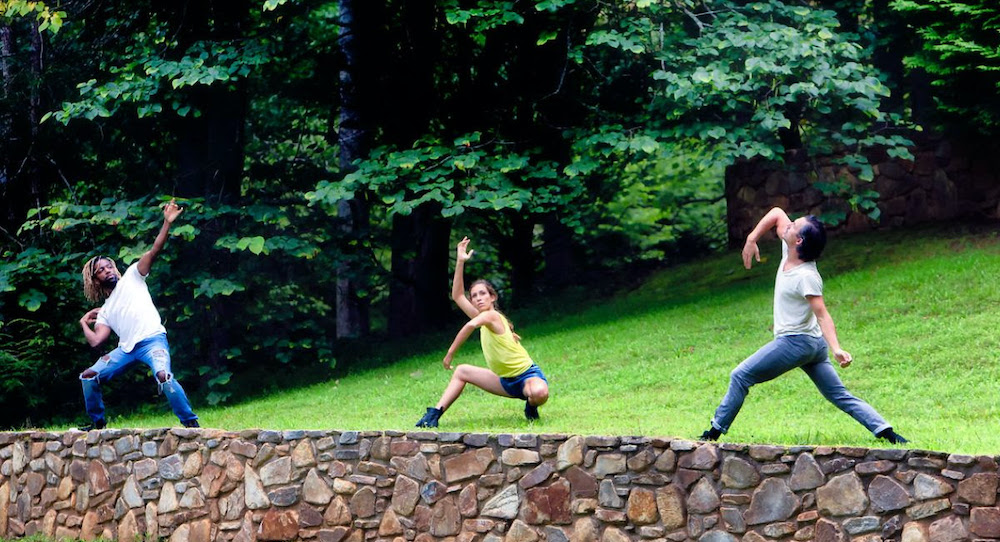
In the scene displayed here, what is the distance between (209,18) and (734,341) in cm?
864

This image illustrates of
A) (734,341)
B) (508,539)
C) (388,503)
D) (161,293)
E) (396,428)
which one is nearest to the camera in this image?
(508,539)

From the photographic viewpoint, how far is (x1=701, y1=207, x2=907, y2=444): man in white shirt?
6.95 meters

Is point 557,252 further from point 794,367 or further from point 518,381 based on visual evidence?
point 794,367

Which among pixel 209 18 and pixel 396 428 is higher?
pixel 209 18

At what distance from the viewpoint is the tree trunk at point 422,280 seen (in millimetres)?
16391

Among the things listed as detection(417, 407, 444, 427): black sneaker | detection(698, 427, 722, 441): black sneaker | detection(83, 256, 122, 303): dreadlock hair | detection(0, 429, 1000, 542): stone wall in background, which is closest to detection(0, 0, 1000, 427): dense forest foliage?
detection(83, 256, 122, 303): dreadlock hair

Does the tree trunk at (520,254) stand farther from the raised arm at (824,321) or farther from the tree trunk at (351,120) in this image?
the raised arm at (824,321)

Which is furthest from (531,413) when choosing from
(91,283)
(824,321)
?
(91,283)

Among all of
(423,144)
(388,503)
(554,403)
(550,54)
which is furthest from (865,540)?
(550,54)

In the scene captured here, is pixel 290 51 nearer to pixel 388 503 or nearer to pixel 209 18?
pixel 209 18

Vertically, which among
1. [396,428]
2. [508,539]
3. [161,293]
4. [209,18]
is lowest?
[508,539]

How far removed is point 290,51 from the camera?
15.3 meters

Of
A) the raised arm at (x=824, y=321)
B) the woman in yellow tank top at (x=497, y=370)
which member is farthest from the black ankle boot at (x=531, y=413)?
the raised arm at (x=824, y=321)

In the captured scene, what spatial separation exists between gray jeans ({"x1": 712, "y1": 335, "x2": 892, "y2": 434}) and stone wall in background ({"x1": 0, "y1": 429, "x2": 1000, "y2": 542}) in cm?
38
